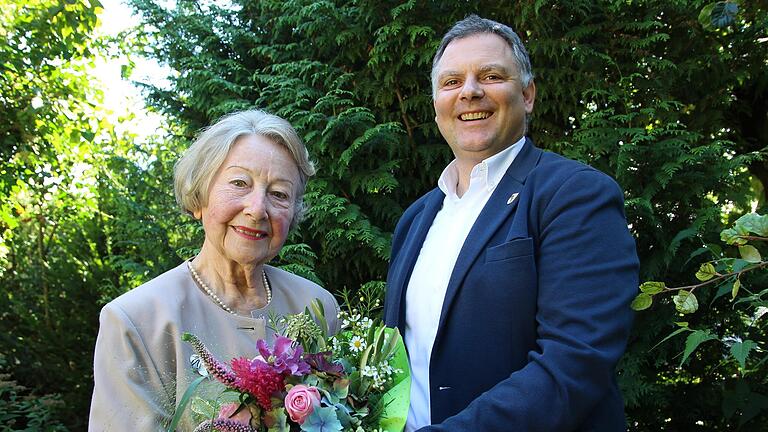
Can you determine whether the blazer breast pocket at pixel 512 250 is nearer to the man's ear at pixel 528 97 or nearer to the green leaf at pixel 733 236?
the green leaf at pixel 733 236

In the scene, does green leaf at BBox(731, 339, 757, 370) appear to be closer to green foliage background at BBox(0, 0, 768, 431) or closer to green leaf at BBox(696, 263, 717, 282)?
green leaf at BBox(696, 263, 717, 282)

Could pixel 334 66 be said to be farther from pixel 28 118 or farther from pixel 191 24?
pixel 28 118

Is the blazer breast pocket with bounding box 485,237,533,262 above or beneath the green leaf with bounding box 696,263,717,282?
above

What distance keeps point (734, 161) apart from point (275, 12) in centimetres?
306

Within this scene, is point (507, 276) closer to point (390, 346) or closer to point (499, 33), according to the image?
point (390, 346)

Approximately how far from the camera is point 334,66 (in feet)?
14.9

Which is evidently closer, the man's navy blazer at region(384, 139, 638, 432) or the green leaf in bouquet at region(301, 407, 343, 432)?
the green leaf in bouquet at region(301, 407, 343, 432)

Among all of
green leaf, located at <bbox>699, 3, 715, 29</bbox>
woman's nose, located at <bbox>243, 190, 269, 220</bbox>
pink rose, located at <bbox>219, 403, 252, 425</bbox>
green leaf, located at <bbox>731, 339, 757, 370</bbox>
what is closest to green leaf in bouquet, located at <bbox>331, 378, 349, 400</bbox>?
pink rose, located at <bbox>219, 403, 252, 425</bbox>

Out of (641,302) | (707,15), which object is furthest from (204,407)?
(707,15)

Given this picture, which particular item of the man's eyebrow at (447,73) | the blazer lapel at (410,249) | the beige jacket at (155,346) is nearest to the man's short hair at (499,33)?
the man's eyebrow at (447,73)

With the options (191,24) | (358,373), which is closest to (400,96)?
(191,24)

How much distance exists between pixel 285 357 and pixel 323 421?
0.19 meters

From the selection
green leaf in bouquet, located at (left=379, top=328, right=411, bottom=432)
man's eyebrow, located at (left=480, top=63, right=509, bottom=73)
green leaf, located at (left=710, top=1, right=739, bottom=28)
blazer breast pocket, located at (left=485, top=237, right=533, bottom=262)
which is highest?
green leaf, located at (left=710, top=1, right=739, bottom=28)

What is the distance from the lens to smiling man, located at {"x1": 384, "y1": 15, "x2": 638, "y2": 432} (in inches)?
73.7
